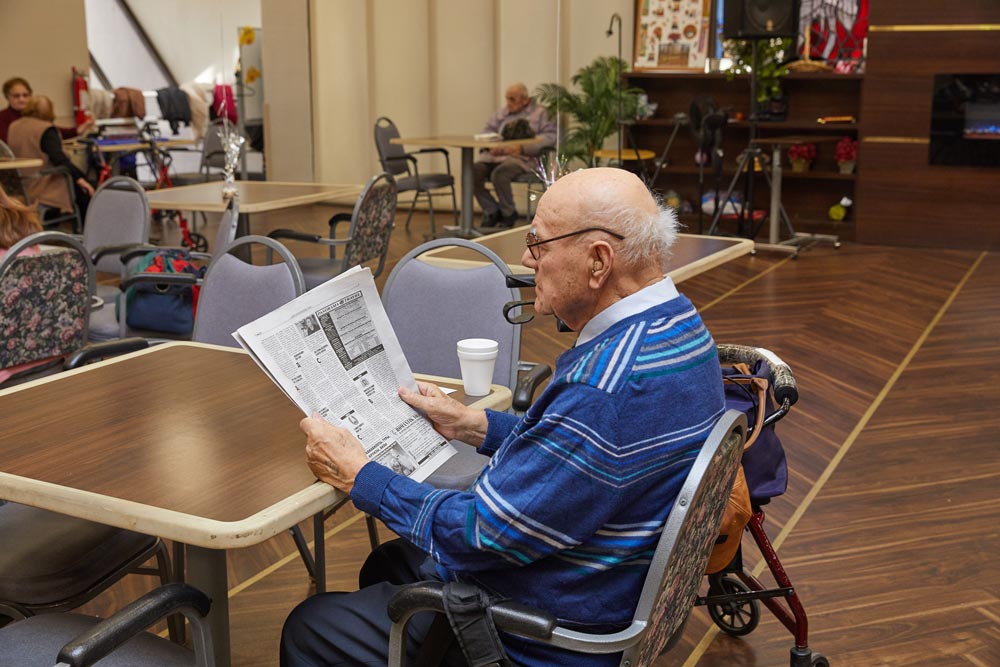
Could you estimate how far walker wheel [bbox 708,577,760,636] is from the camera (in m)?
2.75

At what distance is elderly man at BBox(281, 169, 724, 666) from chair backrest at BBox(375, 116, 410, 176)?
7146mm

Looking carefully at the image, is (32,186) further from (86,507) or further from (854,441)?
(86,507)

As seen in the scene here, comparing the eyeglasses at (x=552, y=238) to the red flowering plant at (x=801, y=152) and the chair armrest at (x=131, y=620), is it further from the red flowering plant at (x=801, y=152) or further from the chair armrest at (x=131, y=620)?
the red flowering plant at (x=801, y=152)

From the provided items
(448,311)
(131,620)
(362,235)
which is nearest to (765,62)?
(362,235)

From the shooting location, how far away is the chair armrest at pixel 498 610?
1.50 m

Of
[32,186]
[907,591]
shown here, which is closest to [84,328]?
[907,591]

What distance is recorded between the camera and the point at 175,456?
1.85m

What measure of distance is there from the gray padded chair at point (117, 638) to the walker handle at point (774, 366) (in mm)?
1268

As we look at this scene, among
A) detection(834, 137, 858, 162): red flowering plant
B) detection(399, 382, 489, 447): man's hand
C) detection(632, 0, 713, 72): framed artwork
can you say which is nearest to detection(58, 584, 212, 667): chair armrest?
detection(399, 382, 489, 447): man's hand

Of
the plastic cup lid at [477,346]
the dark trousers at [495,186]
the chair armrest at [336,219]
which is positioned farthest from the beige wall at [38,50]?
the plastic cup lid at [477,346]

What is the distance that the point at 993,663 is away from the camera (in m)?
2.66

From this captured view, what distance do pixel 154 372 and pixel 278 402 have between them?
39cm

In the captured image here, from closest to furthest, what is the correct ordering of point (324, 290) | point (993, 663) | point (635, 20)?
1. point (324, 290)
2. point (993, 663)
3. point (635, 20)

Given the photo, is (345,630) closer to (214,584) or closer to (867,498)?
(214,584)
